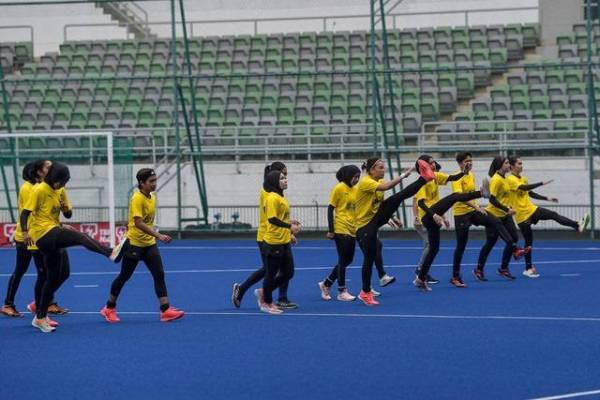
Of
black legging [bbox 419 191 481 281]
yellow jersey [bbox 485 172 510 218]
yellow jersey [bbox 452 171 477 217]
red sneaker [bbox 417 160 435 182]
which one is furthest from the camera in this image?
yellow jersey [bbox 485 172 510 218]

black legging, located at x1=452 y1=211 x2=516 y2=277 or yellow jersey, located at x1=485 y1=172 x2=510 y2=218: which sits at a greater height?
yellow jersey, located at x1=485 y1=172 x2=510 y2=218

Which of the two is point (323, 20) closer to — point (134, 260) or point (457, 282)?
point (457, 282)

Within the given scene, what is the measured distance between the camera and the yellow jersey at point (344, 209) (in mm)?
15914

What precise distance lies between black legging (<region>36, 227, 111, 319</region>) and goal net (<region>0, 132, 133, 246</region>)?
12.9 meters

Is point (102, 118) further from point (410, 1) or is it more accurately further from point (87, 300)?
point (87, 300)

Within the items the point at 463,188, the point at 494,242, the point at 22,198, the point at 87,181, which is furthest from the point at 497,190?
the point at 87,181

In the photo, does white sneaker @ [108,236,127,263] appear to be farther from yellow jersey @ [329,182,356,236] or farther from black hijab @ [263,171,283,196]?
yellow jersey @ [329,182,356,236]

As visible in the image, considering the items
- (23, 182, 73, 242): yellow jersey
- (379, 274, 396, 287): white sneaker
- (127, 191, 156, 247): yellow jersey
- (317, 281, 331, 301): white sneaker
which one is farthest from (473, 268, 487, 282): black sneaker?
(23, 182, 73, 242): yellow jersey

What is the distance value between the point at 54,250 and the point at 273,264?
2662 mm

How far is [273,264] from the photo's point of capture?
48.4 ft

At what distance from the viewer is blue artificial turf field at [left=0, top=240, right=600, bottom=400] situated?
9.66 meters

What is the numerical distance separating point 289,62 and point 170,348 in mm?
23050

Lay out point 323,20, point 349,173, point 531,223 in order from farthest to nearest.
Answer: point 323,20, point 531,223, point 349,173

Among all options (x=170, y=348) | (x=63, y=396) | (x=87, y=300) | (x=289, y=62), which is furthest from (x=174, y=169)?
(x=63, y=396)
